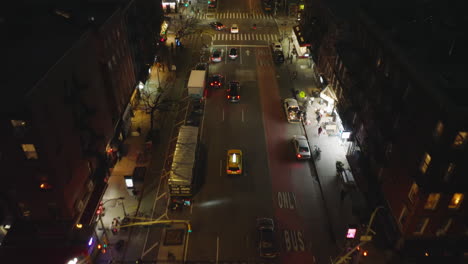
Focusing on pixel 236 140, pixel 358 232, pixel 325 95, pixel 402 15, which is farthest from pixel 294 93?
pixel 358 232

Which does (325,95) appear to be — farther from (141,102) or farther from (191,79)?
(141,102)

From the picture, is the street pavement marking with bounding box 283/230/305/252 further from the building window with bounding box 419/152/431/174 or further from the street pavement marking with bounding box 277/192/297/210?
the building window with bounding box 419/152/431/174

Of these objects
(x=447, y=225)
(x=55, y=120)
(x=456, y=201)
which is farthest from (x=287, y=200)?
Result: (x=55, y=120)

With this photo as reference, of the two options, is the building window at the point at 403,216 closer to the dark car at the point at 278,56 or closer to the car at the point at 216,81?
the car at the point at 216,81

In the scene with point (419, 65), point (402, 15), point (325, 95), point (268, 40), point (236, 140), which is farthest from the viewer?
point (268, 40)

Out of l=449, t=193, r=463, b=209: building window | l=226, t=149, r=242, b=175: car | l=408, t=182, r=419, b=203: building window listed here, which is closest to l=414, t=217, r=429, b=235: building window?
l=408, t=182, r=419, b=203: building window

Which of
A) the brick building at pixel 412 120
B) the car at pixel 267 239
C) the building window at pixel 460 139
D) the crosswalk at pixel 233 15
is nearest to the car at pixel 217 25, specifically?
the crosswalk at pixel 233 15
